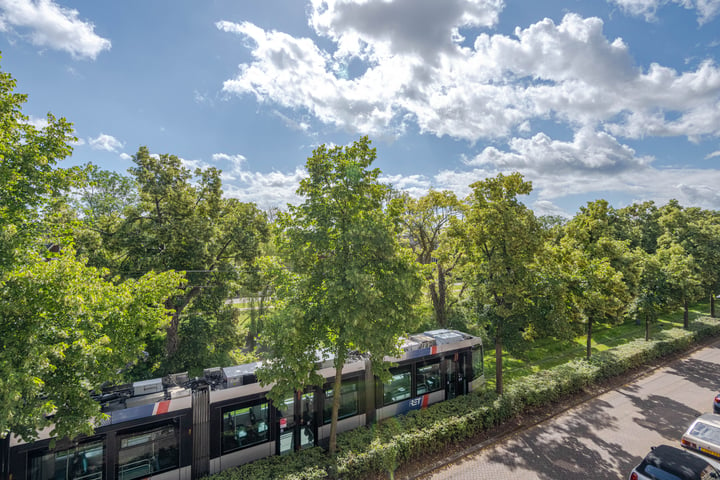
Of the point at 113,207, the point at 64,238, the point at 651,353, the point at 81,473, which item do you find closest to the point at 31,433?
the point at 81,473

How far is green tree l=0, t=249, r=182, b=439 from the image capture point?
6043mm

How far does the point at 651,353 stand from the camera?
20391 mm

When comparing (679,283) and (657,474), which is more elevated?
(679,283)

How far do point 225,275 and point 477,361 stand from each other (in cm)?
1453

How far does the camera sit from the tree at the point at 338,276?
29.9ft

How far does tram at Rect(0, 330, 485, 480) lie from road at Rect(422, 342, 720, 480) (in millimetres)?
3605

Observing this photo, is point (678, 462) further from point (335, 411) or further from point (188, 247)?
point (188, 247)

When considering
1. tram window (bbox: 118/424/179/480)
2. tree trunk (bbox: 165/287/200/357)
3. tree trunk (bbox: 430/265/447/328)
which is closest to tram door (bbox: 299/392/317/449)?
tram window (bbox: 118/424/179/480)

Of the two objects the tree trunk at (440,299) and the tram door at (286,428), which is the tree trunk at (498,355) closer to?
the tram door at (286,428)

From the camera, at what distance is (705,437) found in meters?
10.5

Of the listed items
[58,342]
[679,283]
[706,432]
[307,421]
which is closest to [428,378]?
[307,421]

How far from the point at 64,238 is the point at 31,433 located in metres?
4.15

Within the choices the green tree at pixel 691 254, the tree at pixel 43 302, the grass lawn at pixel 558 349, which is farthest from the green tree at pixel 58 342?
the green tree at pixel 691 254

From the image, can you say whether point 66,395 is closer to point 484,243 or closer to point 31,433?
point 31,433
